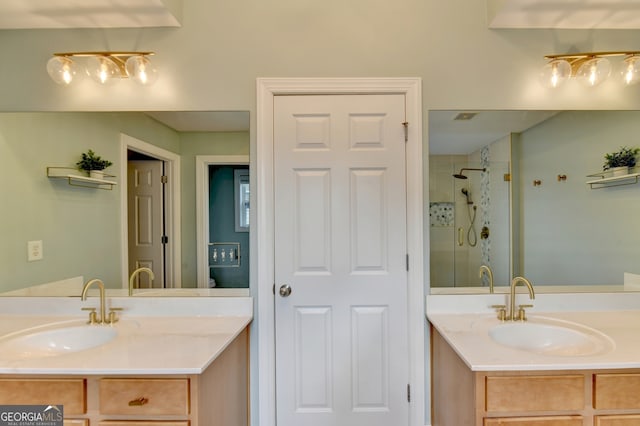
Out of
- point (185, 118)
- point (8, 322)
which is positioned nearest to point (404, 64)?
point (185, 118)

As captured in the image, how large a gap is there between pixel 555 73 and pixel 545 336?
135 cm

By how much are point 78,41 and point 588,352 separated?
2921 millimetres

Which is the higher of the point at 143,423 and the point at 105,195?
the point at 105,195

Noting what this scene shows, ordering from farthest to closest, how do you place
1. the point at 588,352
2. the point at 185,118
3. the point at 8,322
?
the point at 185,118 → the point at 8,322 → the point at 588,352

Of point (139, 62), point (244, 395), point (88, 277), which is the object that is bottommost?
point (244, 395)

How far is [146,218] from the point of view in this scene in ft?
5.84

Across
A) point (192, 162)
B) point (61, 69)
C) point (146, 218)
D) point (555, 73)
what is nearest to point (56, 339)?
point (146, 218)

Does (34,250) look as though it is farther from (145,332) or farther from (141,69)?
(141,69)

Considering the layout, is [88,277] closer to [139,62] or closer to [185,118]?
[185,118]

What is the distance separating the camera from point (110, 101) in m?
1.71

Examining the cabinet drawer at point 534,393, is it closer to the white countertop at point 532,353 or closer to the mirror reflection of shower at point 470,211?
the white countertop at point 532,353

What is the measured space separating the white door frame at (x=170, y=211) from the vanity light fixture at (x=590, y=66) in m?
2.09

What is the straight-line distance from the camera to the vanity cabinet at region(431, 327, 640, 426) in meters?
1.17

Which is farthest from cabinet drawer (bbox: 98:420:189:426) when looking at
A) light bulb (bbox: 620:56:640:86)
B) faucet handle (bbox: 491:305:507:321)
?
light bulb (bbox: 620:56:640:86)
